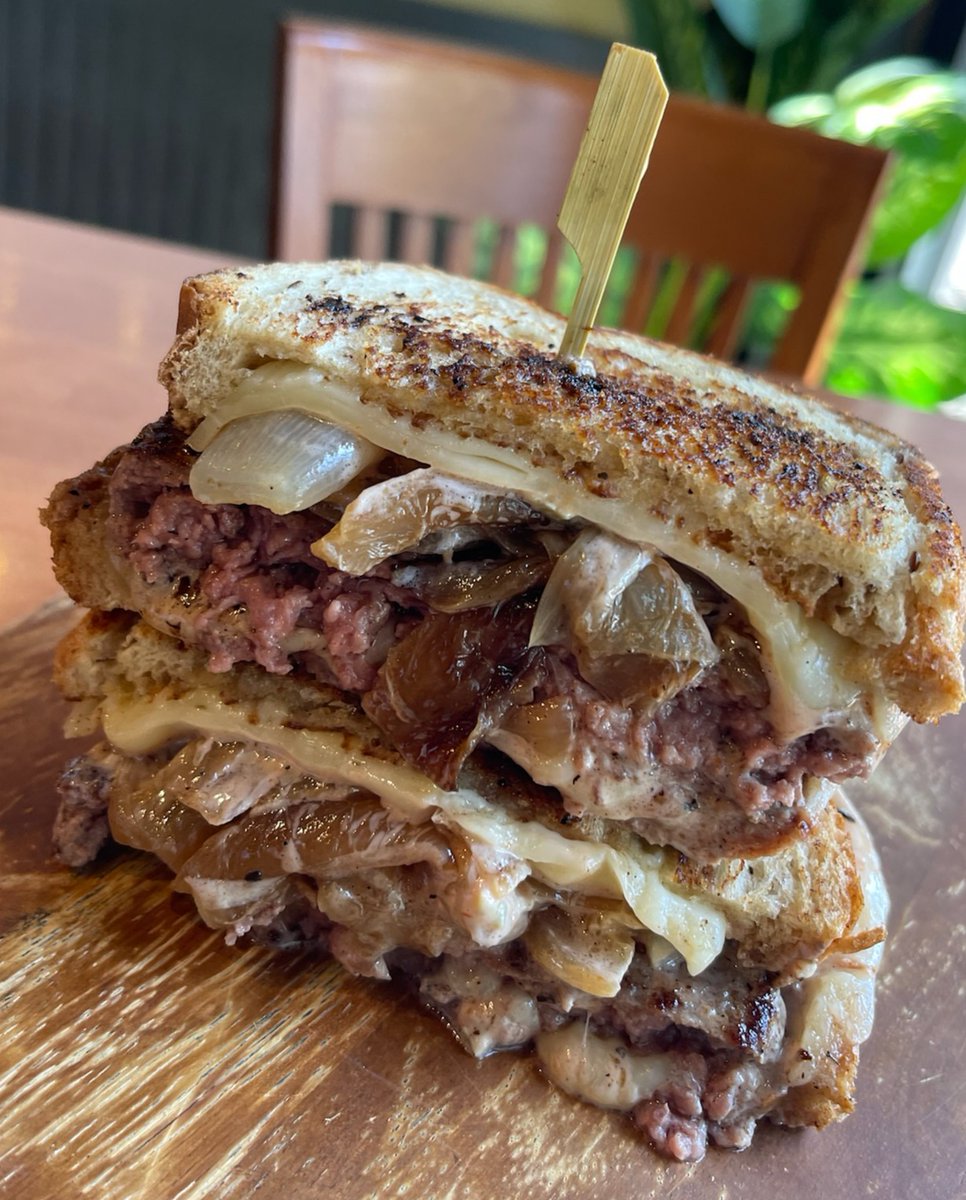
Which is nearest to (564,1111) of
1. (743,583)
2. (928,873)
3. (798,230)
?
(743,583)

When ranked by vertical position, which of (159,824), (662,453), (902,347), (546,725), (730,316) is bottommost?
(902,347)

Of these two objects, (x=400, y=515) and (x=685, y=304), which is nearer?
(x=400, y=515)

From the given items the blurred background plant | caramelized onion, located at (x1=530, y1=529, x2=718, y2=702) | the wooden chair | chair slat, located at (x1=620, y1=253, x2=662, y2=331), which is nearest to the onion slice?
caramelized onion, located at (x1=530, y1=529, x2=718, y2=702)

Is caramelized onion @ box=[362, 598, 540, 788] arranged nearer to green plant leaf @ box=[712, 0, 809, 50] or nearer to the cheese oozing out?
the cheese oozing out

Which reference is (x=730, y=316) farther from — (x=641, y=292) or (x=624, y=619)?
(x=624, y=619)

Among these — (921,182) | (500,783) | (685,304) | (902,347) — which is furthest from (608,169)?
(921,182)

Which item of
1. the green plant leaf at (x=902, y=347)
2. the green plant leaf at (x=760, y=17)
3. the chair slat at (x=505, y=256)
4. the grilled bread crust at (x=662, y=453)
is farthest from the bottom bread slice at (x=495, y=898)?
the green plant leaf at (x=760, y=17)
